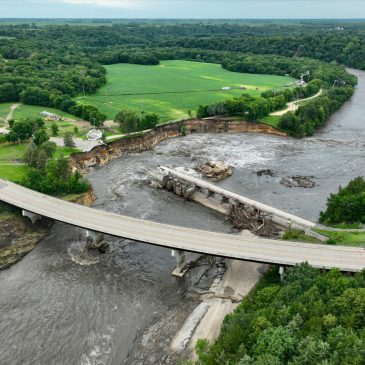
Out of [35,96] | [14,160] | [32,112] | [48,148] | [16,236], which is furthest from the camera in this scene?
[35,96]

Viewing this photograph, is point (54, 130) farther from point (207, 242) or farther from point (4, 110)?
point (207, 242)

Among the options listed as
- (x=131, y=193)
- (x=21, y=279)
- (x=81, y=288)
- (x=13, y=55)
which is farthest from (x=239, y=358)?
(x=13, y=55)

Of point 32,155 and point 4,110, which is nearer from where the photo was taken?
point 32,155

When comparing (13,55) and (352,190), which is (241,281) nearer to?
(352,190)

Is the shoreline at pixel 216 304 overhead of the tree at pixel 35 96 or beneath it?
beneath

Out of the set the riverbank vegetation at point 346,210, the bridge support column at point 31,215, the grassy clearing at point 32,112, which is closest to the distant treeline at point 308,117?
the riverbank vegetation at point 346,210

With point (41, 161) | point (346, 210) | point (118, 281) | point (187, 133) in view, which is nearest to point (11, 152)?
point (41, 161)

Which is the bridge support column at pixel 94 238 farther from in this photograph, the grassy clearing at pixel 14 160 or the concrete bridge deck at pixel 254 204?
the concrete bridge deck at pixel 254 204
